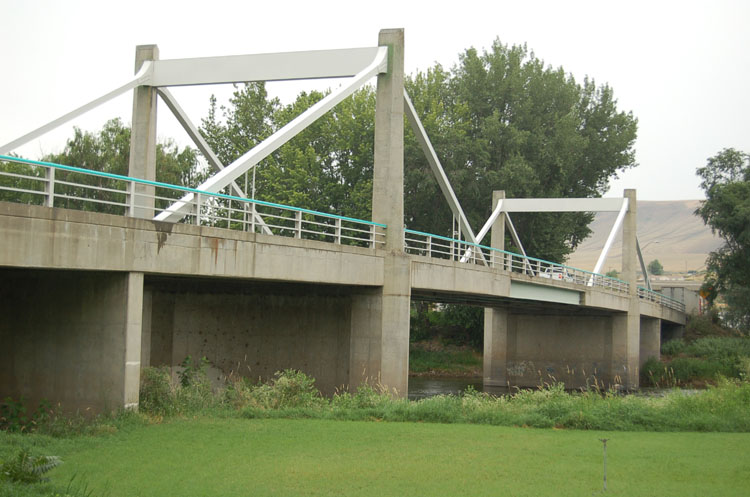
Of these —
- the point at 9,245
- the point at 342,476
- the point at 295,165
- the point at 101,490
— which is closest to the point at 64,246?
the point at 9,245

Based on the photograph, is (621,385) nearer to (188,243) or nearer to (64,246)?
(188,243)

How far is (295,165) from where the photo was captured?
49250 mm

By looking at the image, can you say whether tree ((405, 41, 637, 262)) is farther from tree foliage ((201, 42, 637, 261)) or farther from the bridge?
the bridge

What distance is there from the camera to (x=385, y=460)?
1109cm

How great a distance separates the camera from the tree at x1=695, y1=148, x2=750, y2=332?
4603 centimetres

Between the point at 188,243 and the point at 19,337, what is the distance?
3.66m

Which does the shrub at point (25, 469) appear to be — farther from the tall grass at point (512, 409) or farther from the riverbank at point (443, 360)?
the riverbank at point (443, 360)

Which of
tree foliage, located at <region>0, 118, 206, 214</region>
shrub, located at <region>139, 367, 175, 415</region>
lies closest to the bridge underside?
shrub, located at <region>139, 367, 175, 415</region>

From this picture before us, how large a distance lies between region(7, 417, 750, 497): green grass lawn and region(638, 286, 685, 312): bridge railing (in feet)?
118

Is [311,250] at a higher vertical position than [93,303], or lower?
higher

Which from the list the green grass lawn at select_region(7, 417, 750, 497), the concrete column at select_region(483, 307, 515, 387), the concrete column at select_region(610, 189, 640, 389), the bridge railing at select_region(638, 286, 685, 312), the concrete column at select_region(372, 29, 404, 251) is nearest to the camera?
the green grass lawn at select_region(7, 417, 750, 497)

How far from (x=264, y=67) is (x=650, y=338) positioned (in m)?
35.7

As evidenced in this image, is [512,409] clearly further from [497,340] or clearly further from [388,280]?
[497,340]

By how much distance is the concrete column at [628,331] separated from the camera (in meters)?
41.1
